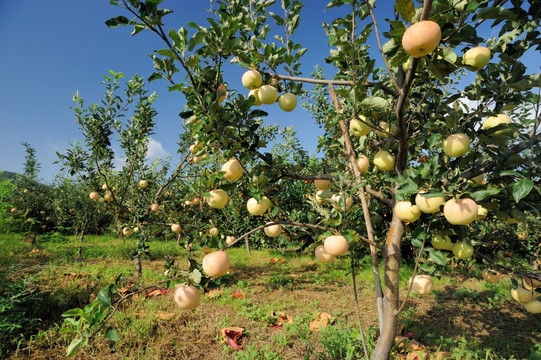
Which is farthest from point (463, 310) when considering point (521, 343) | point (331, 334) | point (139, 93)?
point (139, 93)

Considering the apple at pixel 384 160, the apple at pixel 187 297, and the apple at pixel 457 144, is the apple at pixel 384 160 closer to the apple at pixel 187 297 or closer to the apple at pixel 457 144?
the apple at pixel 457 144

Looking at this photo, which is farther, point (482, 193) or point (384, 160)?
point (384, 160)

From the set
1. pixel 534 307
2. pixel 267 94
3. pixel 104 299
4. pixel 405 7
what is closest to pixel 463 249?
pixel 534 307

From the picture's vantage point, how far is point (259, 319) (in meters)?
3.59

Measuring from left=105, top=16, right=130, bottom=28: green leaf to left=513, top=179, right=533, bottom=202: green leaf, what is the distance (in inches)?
74.2

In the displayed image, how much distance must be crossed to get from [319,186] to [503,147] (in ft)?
3.64

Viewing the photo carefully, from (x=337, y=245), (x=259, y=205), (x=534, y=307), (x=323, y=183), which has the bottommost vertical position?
(x=534, y=307)

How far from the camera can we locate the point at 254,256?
803 centimetres

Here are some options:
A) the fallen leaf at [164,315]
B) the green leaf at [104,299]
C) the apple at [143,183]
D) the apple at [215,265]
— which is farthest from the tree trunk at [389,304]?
the apple at [143,183]

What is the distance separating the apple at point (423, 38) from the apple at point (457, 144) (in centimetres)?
57

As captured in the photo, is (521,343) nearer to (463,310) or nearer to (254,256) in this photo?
(463,310)

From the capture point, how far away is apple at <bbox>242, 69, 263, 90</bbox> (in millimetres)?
1457

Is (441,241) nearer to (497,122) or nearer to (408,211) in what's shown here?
(408,211)

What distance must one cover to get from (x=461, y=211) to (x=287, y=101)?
109 centimetres
